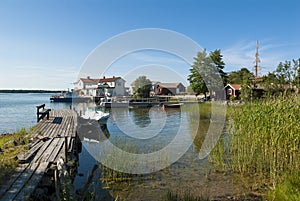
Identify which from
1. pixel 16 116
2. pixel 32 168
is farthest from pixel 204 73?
pixel 32 168

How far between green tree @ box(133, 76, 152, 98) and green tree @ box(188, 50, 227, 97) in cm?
884

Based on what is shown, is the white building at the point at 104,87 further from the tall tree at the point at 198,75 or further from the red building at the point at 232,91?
the red building at the point at 232,91

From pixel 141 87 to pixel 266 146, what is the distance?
120 feet

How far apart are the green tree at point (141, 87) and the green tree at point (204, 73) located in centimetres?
884

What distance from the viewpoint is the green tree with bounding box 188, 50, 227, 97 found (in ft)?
129

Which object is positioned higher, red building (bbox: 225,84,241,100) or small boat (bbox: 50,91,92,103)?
red building (bbox: 225,84,241,100)

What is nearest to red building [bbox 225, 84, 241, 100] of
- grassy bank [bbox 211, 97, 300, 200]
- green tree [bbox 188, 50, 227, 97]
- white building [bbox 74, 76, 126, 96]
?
green tree [bbox 188, 50, 227, 97]

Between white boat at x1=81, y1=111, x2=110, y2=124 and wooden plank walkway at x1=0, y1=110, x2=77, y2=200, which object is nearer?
wooden plank walkway at x1=0, y1=110, x2=77, y2=200

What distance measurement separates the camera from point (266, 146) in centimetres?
680

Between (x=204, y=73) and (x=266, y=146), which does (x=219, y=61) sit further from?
(x=266, y=146)

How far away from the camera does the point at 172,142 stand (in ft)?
37.6

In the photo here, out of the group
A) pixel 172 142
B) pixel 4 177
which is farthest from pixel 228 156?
pixel 4 177

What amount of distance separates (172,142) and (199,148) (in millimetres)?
1794

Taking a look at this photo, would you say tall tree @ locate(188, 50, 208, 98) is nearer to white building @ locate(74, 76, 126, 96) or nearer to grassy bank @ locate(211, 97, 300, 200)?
white building @ locate(74, 76, 126, 96)
